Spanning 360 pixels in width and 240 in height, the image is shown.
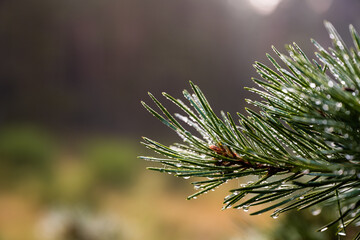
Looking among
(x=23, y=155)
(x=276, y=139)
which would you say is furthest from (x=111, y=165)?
(x=276, y=139)

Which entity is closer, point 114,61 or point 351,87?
point 351,87

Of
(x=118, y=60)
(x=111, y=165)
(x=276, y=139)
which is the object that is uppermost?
(x=118, y=60)

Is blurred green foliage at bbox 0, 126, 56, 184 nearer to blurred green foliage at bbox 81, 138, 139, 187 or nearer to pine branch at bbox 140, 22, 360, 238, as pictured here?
blurred green foliage at bbox 81, 138, 139, 187

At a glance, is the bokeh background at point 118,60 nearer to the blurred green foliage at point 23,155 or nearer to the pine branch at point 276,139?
the blurred green foliage at point 23,155

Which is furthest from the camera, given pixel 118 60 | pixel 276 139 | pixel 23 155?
pixel 118 60

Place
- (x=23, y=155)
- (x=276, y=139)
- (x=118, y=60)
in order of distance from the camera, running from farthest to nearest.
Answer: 1. (x=118, y=60)
2. (x=23, y=155)
3. (x=276, y=139)

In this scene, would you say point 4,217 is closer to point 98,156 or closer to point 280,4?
point 98,156

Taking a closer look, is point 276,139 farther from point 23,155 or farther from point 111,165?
point 23,155

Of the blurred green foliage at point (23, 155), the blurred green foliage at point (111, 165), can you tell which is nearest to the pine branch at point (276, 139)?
the blurred green foliage at point (111, 165)

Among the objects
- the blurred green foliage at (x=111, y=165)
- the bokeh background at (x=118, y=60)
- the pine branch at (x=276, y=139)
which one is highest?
the bokeh background at (x=118, y=60)

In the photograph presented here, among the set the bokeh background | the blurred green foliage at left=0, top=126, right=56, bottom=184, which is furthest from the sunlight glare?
the blurred green foliage at left=0, top=126, right=56, bottom=184

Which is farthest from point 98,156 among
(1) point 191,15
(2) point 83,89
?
(1) point 191,15
